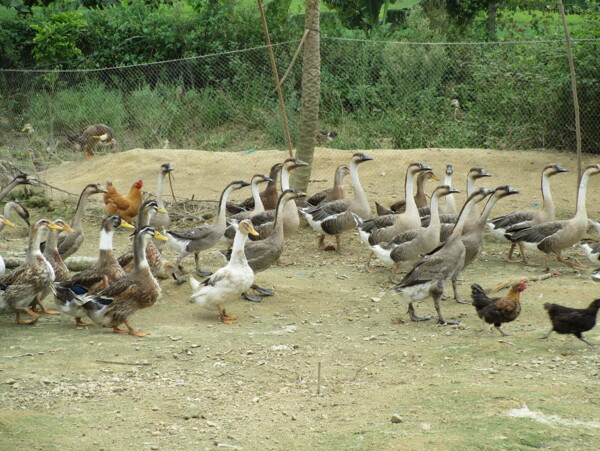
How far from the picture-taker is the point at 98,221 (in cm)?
1381

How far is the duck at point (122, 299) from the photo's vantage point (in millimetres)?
8148

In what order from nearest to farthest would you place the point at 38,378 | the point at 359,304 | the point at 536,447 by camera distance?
the point at 536,447, the point at 38,378, the point at 359,304

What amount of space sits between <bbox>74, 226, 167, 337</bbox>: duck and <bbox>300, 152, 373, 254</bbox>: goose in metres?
4.09

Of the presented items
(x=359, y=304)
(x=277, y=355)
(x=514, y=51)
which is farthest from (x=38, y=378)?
(x=514, y=51)

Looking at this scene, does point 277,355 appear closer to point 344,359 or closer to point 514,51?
point 344,359

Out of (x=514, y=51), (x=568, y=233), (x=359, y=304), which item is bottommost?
(x=359, y=304)

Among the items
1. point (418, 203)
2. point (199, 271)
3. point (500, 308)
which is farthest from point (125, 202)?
point (500, 308)

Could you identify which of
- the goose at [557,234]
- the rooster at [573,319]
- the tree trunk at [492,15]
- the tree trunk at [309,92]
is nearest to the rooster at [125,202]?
the tree trunk at [309,92]

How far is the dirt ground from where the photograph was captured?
225 inches

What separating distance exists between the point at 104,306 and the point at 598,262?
659 cm

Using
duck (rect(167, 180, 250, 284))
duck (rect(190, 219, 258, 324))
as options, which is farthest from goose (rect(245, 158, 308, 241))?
duck (rect(190, 219, 258, 324))

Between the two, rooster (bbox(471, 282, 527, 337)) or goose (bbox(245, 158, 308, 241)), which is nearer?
rooster (bbox(471, 282, 527, 337))

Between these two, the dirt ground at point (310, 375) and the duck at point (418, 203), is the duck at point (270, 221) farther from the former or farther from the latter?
the duck at point (418, 203)

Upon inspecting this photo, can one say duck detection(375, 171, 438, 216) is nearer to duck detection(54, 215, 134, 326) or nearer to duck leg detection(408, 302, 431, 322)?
duck leg detection(408, 302, 431, 322)
